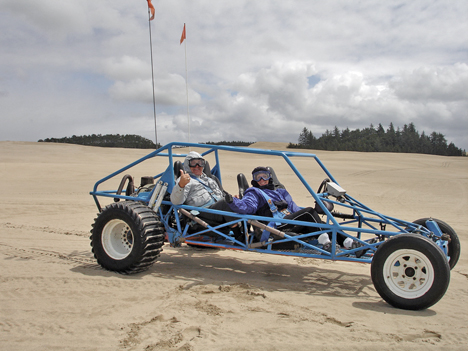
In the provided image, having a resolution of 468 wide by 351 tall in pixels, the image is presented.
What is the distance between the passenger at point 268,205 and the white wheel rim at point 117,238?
148cm

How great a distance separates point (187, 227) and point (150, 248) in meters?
0.56

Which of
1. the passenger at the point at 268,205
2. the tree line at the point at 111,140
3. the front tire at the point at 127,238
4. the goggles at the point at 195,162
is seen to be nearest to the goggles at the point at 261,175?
the passenger at the point at 268,205

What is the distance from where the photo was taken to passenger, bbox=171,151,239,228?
468cm

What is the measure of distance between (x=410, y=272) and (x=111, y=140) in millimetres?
48239

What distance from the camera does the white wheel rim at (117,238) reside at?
4.80 m

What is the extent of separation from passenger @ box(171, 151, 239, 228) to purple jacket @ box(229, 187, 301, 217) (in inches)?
7.1

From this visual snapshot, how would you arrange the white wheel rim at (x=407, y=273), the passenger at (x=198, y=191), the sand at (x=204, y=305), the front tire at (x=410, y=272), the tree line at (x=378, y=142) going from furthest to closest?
the tree line at (x=378, y=142), the passenger at (x=198, y=191), the white wheel rim at (x=407, y=273), the front tire at (x=410, y=272), the sand at (x=204, y=305)

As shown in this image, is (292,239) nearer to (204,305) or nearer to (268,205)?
(268,205)

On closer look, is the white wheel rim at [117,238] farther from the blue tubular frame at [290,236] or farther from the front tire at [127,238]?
the blue tubular frame at [290,236]

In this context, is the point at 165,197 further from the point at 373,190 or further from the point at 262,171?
the point at 373,190

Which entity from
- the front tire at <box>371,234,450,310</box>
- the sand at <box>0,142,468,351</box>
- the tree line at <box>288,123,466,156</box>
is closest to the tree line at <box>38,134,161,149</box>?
the tree line at <box>288,123,466,156</box>

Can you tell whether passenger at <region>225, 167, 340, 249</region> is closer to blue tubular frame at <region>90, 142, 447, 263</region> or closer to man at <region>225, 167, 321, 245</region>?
man at <region>225, 167, 321, 245</region>

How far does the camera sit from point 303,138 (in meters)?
75.5

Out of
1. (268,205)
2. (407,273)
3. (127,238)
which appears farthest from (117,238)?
(407,273)
